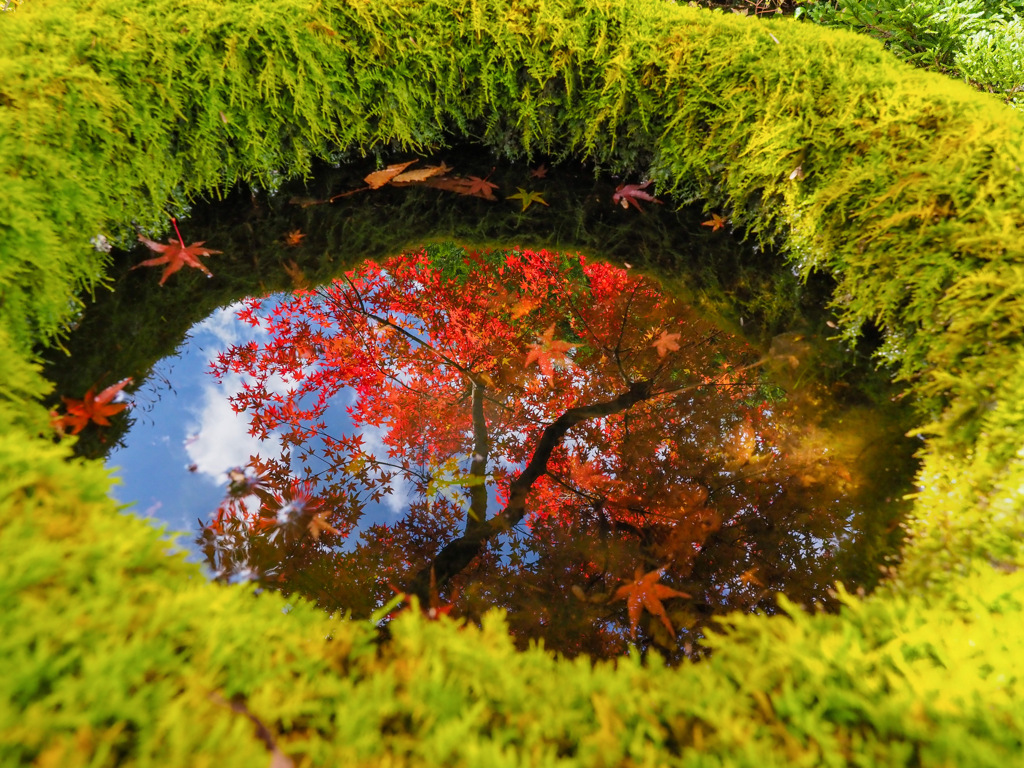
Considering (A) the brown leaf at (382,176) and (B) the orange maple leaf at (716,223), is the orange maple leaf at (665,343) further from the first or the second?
(A) the brown leaf at (382,176)

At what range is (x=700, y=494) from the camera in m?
2.61

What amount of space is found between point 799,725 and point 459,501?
1673mm

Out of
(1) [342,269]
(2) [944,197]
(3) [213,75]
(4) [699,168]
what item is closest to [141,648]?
(1) [342,269]

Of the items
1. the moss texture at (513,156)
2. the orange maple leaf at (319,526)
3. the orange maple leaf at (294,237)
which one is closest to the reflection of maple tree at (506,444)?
the orange maple leaf at (319,526)

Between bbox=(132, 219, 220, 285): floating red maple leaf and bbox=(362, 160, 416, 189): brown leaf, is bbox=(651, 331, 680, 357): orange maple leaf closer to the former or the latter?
bbox=(362, 160, 416, 189): brown leaf

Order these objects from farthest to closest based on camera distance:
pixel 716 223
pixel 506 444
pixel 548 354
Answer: pixel 716 223
pixel 548 354
pixel 506 444

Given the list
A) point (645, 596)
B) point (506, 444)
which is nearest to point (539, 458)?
point (506, 444)

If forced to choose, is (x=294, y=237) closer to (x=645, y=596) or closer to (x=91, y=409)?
(x=91, y=409)

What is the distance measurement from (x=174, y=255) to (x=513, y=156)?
265 centimetres

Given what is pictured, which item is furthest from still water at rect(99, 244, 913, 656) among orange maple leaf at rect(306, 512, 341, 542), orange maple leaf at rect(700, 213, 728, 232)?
orange maple leaf at rect(700, 213, 728, 232)

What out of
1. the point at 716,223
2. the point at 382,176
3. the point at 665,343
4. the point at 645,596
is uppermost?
the point at 716,223

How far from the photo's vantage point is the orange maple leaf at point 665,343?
3137 mm

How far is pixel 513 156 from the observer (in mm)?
4285

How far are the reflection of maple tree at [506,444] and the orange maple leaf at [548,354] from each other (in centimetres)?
1
